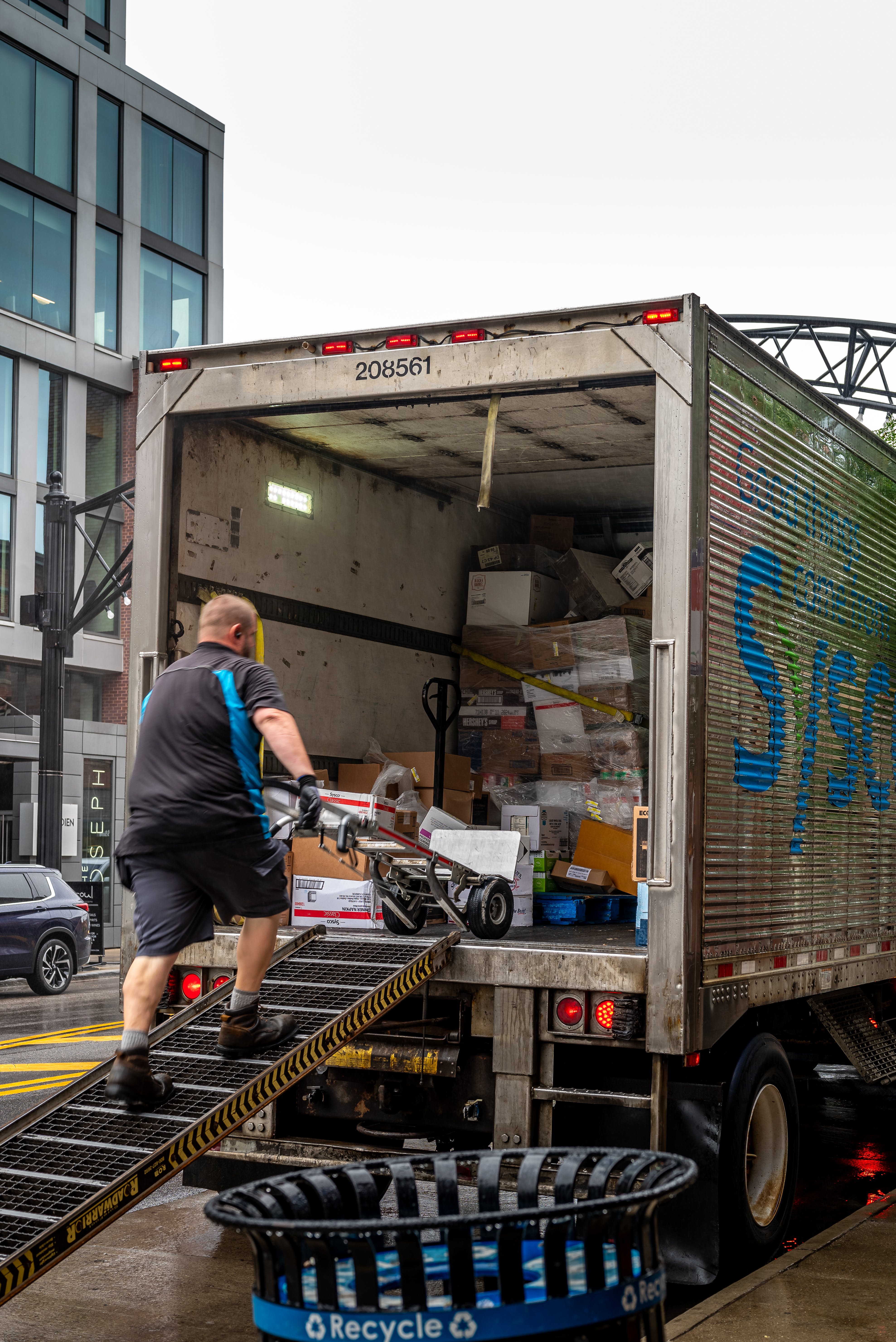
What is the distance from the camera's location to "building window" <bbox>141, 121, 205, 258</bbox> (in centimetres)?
3231

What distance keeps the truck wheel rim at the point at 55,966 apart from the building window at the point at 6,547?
1081 cm

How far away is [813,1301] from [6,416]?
25.1 m

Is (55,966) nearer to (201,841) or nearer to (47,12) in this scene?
(201,841)

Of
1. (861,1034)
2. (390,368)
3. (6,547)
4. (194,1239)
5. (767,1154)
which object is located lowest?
(194,1239)

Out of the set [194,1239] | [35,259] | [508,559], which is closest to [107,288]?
[35,259]

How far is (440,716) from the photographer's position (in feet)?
29.1

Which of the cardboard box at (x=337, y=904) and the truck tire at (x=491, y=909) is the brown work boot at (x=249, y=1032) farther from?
the cardboard box at (x=337, y=904)

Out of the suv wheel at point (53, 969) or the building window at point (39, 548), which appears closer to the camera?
the suv wheel at point (53, 969)

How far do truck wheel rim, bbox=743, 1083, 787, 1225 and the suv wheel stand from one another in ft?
42.2

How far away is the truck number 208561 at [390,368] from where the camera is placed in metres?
6.02

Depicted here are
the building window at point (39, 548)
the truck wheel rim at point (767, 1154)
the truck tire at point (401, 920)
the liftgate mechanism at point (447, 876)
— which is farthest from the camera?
the building window at point (39, 548)

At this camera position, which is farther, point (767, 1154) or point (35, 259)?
point (35, 259)

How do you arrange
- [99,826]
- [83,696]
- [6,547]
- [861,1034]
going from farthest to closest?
[83,696] < [99,826] < [6,547] < [861,1034]

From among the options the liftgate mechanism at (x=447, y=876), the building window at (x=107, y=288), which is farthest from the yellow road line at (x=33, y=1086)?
the building window at (x=107, y=288)
